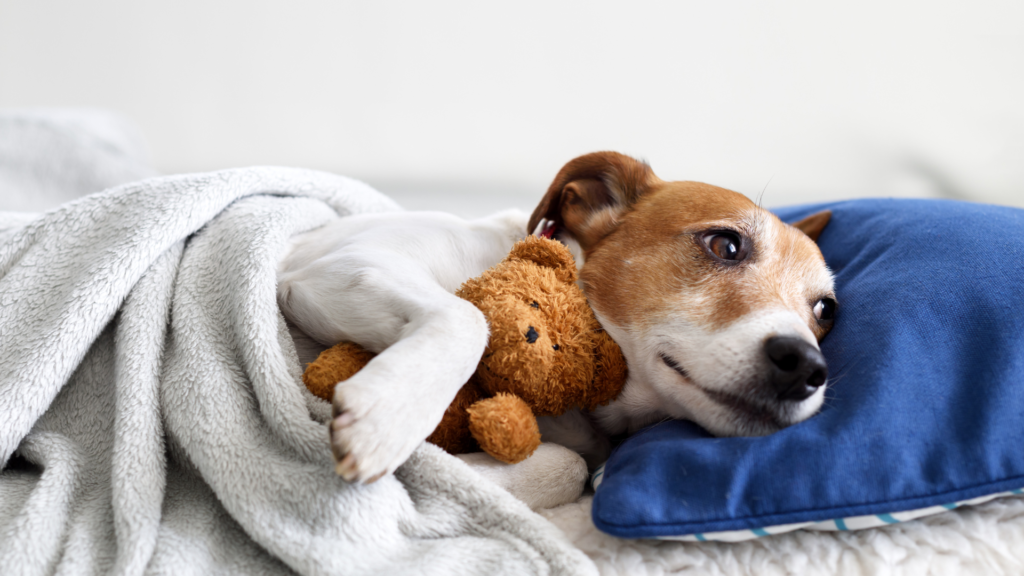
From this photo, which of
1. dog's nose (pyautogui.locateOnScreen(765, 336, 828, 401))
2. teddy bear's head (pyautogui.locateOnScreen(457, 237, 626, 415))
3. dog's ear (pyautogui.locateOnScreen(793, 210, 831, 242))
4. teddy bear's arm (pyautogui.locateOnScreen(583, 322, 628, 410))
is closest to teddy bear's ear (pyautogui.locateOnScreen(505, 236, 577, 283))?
teddy bear's head (pyautogui.locateOnScreen(457, 237, 626, 415))

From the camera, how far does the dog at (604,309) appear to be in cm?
90

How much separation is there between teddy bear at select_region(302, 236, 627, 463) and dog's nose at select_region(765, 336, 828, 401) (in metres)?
0.30

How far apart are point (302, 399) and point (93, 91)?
3.27m

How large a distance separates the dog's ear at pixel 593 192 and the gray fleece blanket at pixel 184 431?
664 millimetres

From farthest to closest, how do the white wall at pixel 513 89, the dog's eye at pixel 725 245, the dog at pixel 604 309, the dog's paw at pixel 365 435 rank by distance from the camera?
the white wall at pixel 513 89
the dog's eye at pixel 725 245
the dog at pixel 604 309
the dog's paw at pixel 365 435

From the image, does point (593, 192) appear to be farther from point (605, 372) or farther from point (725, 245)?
point (605, 372)

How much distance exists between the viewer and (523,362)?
99 cm

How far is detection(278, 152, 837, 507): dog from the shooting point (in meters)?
0.90

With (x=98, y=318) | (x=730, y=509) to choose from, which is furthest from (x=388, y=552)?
(x=98, y=318)

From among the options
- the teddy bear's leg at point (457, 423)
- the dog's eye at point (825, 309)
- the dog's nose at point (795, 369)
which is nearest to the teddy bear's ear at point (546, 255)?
the teddy bear's leg at point (457, 423)

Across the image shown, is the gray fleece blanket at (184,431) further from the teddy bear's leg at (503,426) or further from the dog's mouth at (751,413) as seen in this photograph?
the dog's mouth at (751,413)

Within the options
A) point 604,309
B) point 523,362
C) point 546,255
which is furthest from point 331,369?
point 604,309

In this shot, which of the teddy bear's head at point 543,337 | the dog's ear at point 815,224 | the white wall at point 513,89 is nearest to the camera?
the teddy bear's head at point 543,337

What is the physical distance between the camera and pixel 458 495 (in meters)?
0.91
